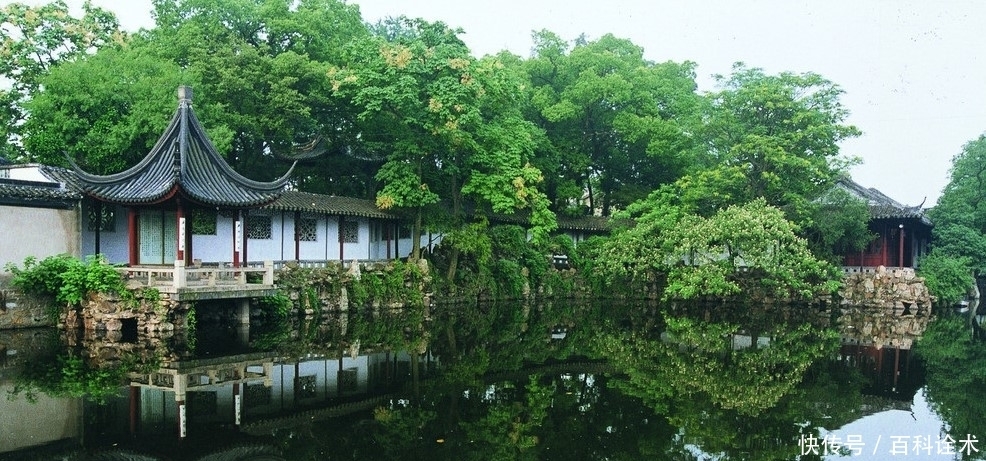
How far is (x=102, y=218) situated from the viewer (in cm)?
2064

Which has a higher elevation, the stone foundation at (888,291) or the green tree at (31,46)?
the green tree at (31,46)

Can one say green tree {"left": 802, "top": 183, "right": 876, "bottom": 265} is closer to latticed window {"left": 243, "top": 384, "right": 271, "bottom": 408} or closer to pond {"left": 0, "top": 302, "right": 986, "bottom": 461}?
pond {"left": 0, "top": 302, "right": 986, "bottom": 461}

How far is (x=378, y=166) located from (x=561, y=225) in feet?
26.3

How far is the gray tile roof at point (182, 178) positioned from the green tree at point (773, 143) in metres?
15.9

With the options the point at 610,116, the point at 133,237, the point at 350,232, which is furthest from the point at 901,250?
the point at 133,237

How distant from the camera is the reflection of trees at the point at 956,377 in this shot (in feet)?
35.0

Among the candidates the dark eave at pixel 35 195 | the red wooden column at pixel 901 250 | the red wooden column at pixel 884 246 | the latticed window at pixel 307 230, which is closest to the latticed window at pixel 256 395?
the dark eave at pixel 35 195

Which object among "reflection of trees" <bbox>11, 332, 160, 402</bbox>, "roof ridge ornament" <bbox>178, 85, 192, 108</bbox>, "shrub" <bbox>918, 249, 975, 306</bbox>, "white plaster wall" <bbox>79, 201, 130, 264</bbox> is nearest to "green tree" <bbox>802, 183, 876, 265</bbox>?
"shrub" <bbox>918, 249, 975, 306</bbox>

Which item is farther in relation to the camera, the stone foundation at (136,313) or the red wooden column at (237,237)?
the red wooden column at (237,237)

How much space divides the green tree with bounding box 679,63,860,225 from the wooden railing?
54.2 feet

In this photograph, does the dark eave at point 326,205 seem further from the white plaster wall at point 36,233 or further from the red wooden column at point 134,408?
the red wooden column at point 134,408

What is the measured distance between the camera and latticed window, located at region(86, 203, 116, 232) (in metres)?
20.4

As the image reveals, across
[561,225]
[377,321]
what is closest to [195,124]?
[377,321]

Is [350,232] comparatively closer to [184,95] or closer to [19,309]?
[184,95]
